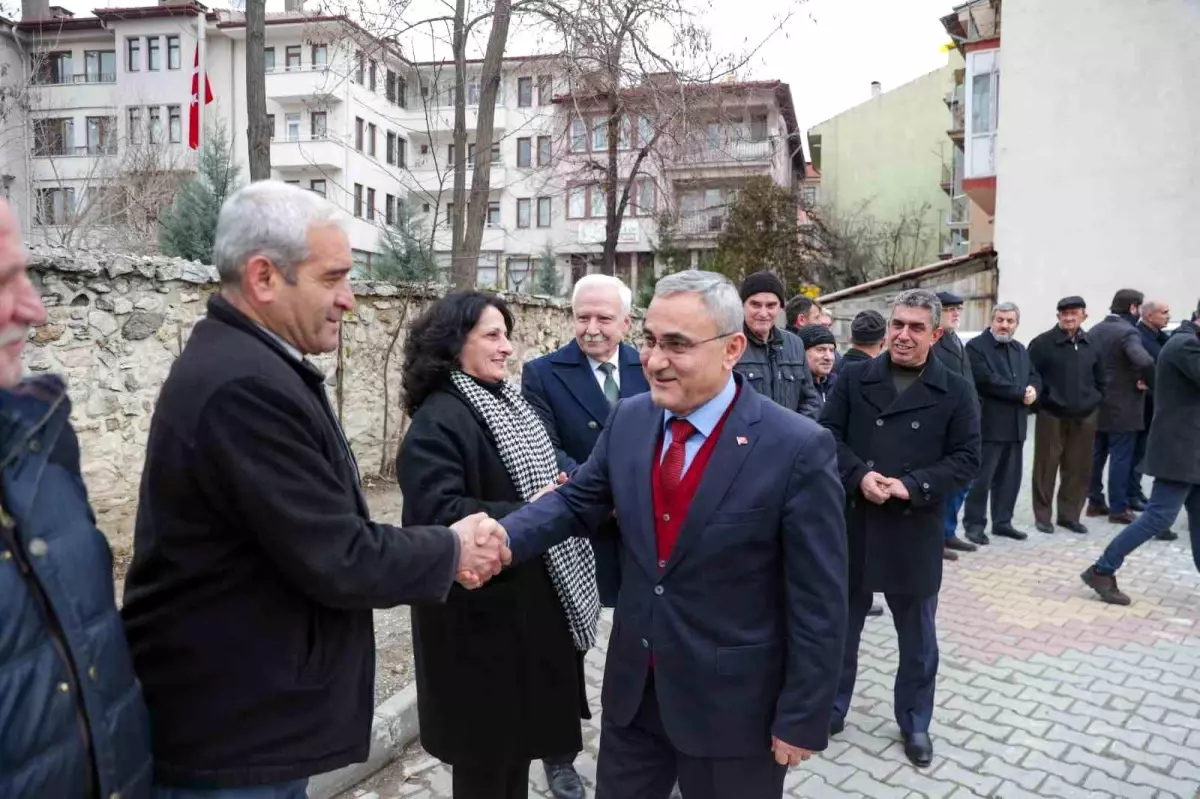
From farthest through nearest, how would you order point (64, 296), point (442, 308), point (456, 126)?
point (456, 126) → point (64, 296) → point (442, 308)

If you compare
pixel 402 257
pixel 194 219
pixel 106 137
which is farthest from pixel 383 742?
pixel 106 137

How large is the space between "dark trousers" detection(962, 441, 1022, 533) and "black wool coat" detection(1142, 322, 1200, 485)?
69.7 inches

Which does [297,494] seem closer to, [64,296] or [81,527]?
[81,527]

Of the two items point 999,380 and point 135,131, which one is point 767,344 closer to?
point 999,380

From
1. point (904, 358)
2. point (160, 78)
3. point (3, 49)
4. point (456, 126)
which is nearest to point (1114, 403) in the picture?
point (904, 358)

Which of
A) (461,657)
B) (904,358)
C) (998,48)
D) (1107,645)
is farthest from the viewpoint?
(998,48)

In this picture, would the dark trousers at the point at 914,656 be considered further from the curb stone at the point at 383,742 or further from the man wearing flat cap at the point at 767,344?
the curb stone at the point at 383,742

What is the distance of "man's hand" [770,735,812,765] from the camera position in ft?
7.23

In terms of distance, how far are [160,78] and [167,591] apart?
39.6 metres

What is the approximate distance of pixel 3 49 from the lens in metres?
22.8

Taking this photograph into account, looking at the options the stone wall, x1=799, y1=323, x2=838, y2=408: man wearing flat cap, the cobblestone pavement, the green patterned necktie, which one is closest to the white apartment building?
x1=799, y1=323, x2=838, y2=408: man wearing flat cap

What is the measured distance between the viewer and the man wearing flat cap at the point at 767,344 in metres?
5.02

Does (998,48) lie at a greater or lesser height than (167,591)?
greater

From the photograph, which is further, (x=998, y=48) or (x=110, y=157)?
(x=998, y=48)
